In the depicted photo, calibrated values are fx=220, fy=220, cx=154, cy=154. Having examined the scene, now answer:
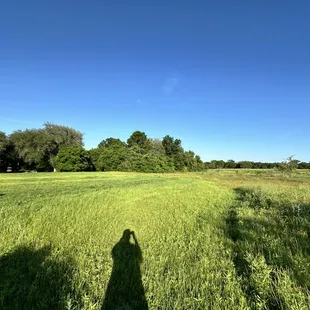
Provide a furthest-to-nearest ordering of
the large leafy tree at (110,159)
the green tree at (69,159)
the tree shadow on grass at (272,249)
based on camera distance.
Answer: the large leafy tree at (110,159) → the green tree at (69,159) → the tree shadow on grass at (272,249)

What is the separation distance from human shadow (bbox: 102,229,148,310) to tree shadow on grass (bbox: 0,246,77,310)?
739mm

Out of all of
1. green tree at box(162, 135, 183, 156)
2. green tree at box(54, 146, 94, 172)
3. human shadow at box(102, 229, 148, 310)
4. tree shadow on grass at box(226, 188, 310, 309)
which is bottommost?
human shadow at box(102, 229, 148, 310)

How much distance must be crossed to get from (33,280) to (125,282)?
1.70 meters

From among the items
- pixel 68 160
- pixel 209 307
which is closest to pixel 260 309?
pixel 209 307

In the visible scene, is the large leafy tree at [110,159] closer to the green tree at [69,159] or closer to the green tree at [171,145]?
the green tree at [69,159]

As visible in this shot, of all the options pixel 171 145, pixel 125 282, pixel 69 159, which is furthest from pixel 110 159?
pixel 125 282

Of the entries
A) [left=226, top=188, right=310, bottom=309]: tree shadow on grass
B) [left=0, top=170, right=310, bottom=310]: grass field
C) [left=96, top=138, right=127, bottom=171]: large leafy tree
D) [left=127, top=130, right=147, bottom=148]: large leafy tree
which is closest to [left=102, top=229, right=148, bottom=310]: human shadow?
[left=0, top=170, right=310, bottom=310]: grass field

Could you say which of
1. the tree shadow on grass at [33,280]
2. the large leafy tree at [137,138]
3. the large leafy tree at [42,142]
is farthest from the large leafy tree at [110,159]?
the tree shadow on grass at [33,280]

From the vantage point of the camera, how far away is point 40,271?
432 centimetres

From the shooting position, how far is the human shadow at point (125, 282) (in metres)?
3.49

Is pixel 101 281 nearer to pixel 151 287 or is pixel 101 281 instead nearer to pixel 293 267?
pixel 151 287

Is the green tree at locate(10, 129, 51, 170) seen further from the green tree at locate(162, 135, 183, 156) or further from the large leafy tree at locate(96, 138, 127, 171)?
the green tree at locate(162, 135, 183, 156)

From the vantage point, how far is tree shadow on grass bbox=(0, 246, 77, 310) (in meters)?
3.42

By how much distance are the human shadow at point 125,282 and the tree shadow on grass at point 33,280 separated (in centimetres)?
74
